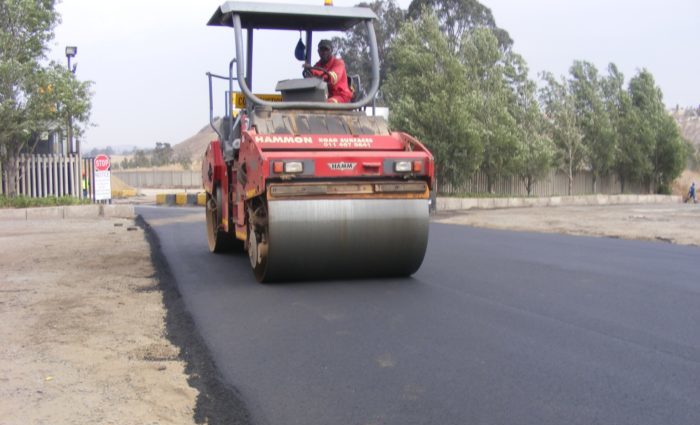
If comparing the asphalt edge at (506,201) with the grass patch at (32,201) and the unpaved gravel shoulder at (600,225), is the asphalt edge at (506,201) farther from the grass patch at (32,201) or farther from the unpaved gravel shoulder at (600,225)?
the grass patch at (32,201)

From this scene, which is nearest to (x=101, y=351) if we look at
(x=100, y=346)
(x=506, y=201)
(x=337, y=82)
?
(x=100, y=346)

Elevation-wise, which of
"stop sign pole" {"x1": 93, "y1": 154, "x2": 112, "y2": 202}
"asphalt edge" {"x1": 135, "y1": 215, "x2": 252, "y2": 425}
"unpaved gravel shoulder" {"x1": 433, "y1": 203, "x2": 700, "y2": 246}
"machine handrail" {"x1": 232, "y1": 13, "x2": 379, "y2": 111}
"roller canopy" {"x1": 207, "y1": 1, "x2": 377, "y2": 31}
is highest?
"roller canopy" {"x1": 207, "y1": 1, "x2": 377, "y2": 31}

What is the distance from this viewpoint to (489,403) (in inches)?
→ 150

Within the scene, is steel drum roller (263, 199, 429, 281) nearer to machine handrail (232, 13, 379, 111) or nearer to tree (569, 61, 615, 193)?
machine handrail (232, 13, 379, 111)

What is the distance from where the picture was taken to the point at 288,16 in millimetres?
8414

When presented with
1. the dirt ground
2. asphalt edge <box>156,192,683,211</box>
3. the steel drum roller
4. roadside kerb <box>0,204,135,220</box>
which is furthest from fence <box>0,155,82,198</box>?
the steel drum roller

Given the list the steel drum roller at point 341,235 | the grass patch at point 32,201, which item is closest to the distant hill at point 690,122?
the grass patch at point 32,201

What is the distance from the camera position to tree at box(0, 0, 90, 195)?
1923 cm

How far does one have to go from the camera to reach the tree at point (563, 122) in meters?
34.6

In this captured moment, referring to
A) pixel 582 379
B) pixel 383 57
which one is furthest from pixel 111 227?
pixel 383 57

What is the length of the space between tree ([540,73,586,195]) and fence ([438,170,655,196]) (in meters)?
1.05

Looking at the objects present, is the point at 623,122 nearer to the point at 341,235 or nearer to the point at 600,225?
the point at 600,225

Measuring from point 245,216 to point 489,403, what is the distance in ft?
14.9

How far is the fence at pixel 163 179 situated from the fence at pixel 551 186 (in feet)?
92.3
